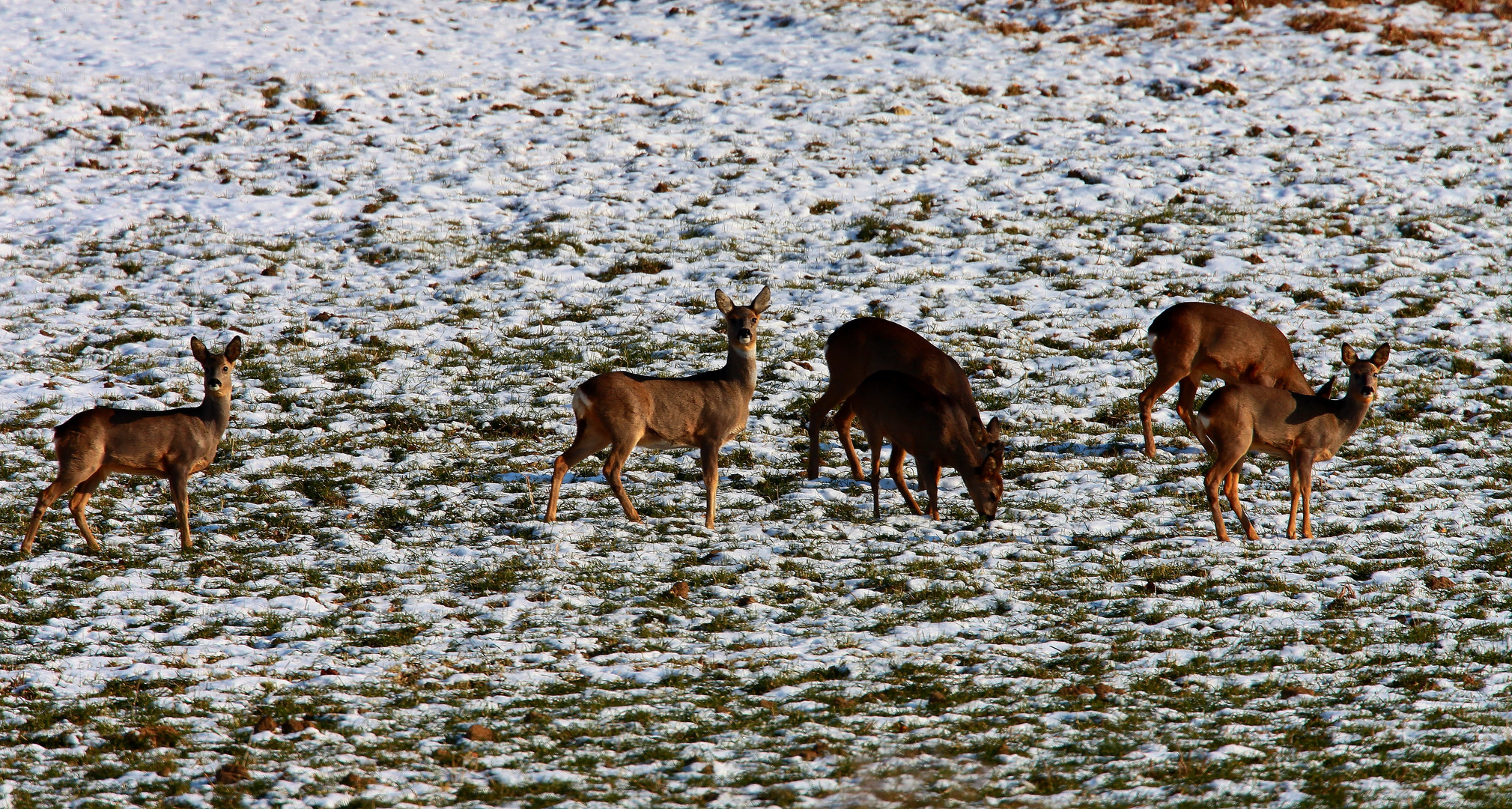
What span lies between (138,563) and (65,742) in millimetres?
2841

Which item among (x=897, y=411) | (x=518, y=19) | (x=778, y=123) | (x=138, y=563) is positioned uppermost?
(x=518, y=19)

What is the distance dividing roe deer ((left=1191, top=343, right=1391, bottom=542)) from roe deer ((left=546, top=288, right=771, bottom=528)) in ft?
12.2

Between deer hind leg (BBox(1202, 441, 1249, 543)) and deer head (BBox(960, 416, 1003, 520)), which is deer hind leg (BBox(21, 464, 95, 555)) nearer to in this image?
deer head (BBox(960, 416, 1003, 520))

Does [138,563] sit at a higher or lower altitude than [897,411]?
lower

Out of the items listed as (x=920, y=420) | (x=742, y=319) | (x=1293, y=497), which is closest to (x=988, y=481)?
(x=920, y=420)

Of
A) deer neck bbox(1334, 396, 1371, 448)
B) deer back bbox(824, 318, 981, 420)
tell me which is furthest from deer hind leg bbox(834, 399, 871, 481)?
deer neck bbox(1334, 396, 1371, 448)

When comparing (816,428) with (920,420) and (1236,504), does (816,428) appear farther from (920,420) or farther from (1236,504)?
(1236,504)

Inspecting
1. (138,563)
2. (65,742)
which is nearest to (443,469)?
(138,563)

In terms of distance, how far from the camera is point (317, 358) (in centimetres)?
1301

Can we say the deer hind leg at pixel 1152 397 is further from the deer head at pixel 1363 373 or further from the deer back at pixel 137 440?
the deer back at pixel 137 440

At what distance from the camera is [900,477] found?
10156 mm

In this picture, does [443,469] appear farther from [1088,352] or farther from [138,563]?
[1088,352]

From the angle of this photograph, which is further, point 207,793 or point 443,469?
point 443,469

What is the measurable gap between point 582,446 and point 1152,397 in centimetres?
530
